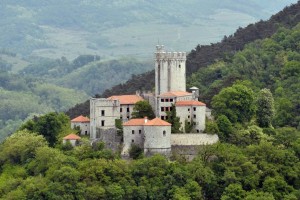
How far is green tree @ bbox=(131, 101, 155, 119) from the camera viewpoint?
71.6 meters

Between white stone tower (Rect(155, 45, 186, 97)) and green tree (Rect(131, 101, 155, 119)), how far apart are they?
4.98 ft

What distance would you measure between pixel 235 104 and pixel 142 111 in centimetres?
796

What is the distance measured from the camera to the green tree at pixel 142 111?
71.6 meters

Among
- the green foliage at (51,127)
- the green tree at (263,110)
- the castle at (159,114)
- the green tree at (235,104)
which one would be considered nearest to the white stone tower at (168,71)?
the castle at (159,114)

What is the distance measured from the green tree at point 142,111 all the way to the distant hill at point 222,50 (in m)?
32.5

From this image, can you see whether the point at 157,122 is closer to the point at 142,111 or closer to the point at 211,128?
the point at 142,111

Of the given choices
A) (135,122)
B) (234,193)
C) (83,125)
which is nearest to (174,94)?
(135,122)

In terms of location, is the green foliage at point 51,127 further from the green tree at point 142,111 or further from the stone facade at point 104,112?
the green tree at point 142,111

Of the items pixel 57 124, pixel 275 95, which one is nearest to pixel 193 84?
pixel 275 95

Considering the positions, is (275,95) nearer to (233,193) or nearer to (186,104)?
(186,104)

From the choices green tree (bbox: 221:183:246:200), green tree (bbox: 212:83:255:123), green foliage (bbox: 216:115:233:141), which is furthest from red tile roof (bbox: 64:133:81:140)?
green tree (bbox: 221:183:246:200)

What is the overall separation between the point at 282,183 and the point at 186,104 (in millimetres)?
9705

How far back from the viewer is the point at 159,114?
70.9 metres

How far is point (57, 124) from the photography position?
75.6 metres
